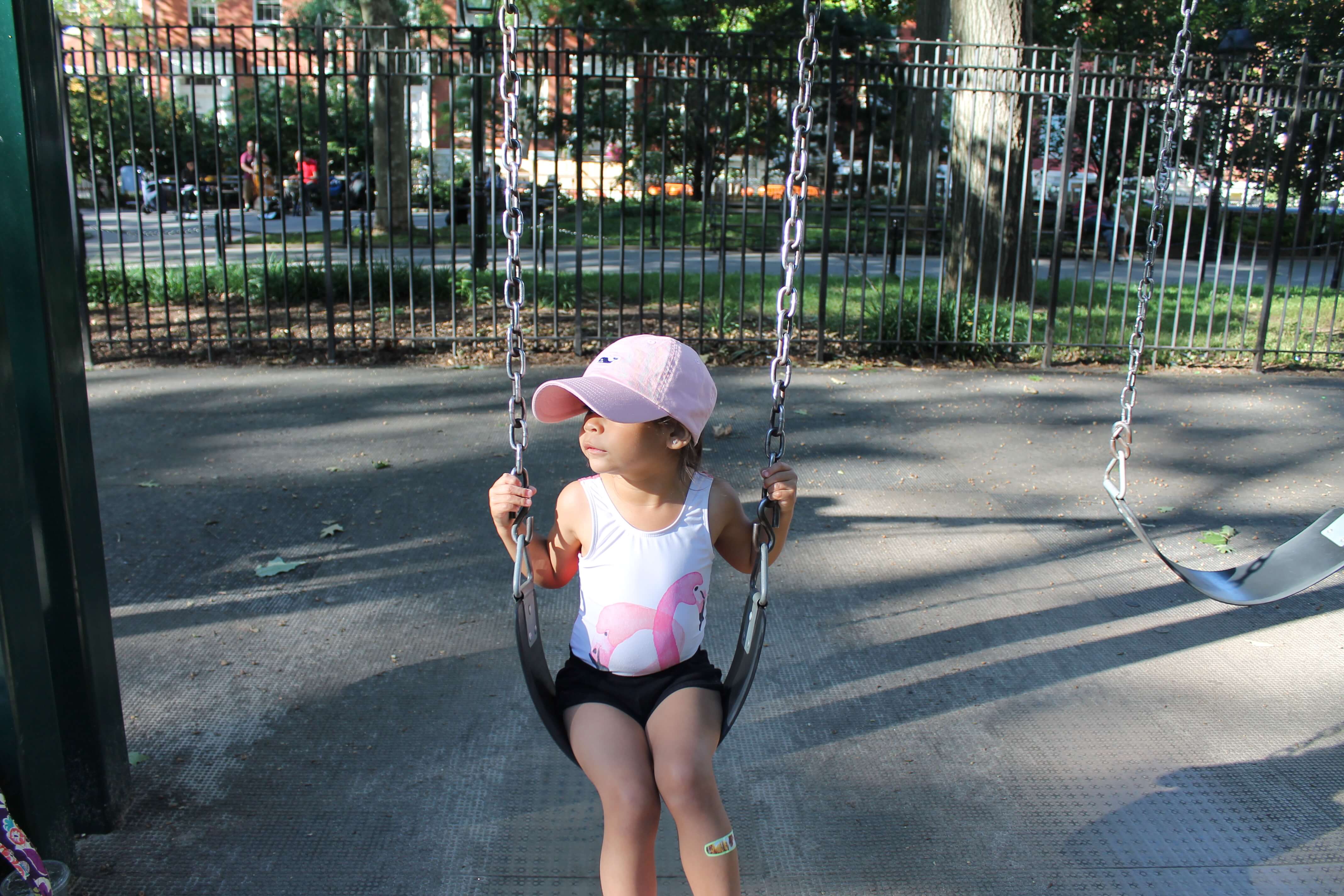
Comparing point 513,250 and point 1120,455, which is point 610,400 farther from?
point 1120,455

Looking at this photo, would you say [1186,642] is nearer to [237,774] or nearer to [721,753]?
[721,753]

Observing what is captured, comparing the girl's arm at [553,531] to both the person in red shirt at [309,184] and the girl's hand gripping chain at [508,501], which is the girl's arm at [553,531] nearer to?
the girl's hand gripping chain at [508,501]

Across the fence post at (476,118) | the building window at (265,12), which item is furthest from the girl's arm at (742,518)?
the building window at (265,12)

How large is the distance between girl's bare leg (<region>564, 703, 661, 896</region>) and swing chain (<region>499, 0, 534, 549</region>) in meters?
0.42

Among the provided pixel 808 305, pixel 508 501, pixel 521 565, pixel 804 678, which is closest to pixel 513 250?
pixel 508 501

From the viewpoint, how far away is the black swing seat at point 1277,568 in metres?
3.04

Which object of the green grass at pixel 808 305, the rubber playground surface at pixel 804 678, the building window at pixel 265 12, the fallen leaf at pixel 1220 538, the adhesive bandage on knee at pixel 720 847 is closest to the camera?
the adhesive bandage on knee at pixel 720 847

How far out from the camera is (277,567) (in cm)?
424

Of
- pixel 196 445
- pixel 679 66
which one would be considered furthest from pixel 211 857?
pixel 679 66

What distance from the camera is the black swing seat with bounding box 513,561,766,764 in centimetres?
216

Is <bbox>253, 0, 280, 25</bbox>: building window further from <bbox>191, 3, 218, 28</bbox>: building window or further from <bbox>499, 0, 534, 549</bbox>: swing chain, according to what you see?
<bbox>499, 0, 534, 549</bbox>: swing chain

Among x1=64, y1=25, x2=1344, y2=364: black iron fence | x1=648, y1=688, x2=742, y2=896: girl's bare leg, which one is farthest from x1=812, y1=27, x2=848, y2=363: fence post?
x1=648, y1=688, x2=742, y2=896: girl's bare leg

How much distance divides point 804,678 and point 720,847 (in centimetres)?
147

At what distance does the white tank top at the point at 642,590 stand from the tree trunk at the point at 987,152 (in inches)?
251
